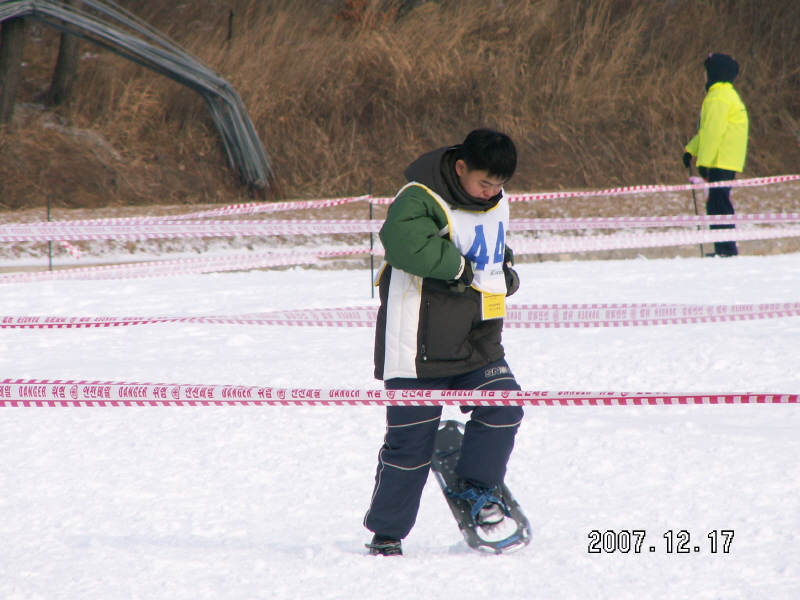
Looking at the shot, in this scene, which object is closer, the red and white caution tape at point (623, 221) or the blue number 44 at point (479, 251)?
the blue number 44 at point (479, 251)

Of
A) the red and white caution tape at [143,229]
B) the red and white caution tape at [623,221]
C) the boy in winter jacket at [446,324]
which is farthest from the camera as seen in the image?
the red and white caution tape at [623,221]

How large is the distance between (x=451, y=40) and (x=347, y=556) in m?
14.7

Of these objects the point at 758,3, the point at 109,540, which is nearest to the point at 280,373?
the point at 109,540

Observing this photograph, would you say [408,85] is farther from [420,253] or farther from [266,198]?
[420,253]

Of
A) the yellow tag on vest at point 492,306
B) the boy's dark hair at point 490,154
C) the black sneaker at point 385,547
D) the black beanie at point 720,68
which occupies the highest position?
the black beanie at point 720,68

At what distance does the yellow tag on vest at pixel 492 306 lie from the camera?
292 cm

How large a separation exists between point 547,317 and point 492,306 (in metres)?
3.53

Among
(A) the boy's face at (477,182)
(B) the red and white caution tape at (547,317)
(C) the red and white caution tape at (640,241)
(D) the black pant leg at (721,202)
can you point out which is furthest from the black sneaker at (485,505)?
(D) the black pant leg at (721,202)

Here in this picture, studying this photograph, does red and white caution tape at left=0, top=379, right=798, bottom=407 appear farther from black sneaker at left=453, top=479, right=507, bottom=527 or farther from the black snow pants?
black sneaker at left=453, top=479, right=507, bottom=527

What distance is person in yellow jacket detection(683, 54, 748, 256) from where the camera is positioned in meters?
10.5

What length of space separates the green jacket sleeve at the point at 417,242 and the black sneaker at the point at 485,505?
0.69 meters

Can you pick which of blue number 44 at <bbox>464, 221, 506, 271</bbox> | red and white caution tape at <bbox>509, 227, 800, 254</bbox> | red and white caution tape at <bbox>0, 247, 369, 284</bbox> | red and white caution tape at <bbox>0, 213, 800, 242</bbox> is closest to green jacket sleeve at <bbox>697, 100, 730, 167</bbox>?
red and white caution tape at <bbox>509, 227, 800, 254</bbox>

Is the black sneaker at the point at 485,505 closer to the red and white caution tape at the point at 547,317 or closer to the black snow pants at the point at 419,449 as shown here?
the black snow pants at the point at 419,449

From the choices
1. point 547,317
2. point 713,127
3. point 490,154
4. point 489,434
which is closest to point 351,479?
point 489,434
